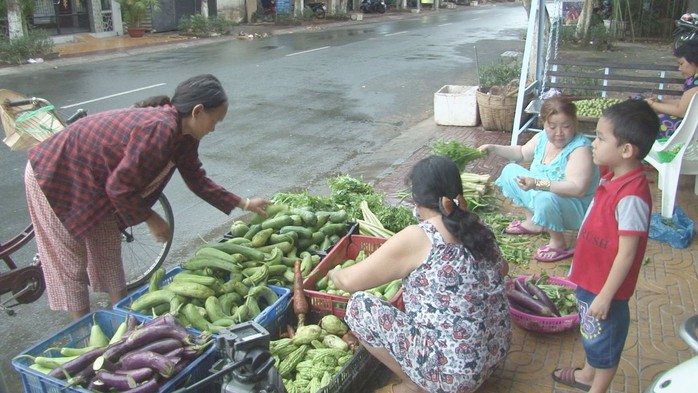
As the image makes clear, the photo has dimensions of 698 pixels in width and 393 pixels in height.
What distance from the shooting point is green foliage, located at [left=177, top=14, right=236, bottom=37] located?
2186cm

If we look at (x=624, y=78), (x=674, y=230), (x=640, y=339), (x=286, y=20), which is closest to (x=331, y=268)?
(x=640, y=339)

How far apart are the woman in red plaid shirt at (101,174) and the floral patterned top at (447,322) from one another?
1334mm

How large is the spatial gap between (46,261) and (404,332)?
2.11 meters

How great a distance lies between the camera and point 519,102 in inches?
291

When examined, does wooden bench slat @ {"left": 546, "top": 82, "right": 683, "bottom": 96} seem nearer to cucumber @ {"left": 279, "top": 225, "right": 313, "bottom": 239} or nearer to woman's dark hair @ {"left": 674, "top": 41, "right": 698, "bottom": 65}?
woman's dark hair @ {"left": 674, "top": 41, "right": 698, "bottom": 65}

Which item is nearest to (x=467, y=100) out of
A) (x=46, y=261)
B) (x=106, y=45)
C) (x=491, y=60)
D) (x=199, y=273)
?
(x=199, y=273)

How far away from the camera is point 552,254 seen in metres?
4.75

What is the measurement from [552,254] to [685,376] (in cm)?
265

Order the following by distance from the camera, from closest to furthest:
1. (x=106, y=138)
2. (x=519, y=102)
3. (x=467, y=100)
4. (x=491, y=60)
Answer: (x=106, y=138), (x=519, y=102), (x=467, y=100), (x=491, y=60)

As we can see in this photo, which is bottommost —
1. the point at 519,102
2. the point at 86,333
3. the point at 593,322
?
the point at 86,333

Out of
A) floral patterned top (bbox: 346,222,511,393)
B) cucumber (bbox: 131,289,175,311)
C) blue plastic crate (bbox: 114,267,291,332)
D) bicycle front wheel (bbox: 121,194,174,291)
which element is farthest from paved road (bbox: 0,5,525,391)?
floral patterned top (bbox: 346,222,511,393)

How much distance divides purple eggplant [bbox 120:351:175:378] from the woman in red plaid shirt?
31.5 inches

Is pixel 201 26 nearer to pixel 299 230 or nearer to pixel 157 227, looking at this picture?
pixel 299 230

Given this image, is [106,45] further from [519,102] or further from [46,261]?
[46,261]
